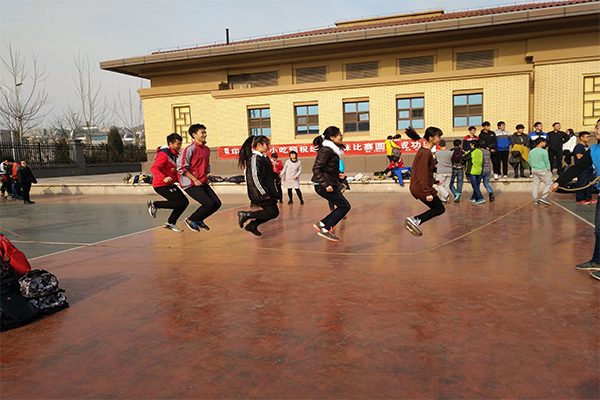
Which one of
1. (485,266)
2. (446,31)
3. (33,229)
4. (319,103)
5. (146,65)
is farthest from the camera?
(146,65)

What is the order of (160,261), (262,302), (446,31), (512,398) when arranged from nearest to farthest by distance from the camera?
1. (512,398)
2. (262,302)
3. (160,261)
4. (446,31)

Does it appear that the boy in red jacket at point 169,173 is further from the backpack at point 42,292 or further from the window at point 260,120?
the window at point 260,120

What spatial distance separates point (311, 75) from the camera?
2559 cm

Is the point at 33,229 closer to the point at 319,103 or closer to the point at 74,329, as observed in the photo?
the point at 74,329

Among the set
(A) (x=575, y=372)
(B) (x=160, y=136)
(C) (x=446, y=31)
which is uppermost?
(C) (x=446, y=31)

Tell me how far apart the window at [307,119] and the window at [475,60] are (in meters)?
7.83

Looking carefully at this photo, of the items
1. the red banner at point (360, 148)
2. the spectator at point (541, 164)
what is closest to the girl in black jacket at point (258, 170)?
the spectator at point (541, 164)

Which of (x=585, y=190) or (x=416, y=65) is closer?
(x=585, y=190)

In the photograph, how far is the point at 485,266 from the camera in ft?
20.4

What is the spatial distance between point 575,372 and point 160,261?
5787mm

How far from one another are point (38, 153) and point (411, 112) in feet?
82.1

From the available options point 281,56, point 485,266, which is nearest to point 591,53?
point 281,56

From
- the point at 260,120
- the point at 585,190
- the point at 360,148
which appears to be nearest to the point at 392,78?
the point at 360,148

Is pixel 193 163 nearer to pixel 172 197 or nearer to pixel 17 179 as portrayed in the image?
pixel 172 197
